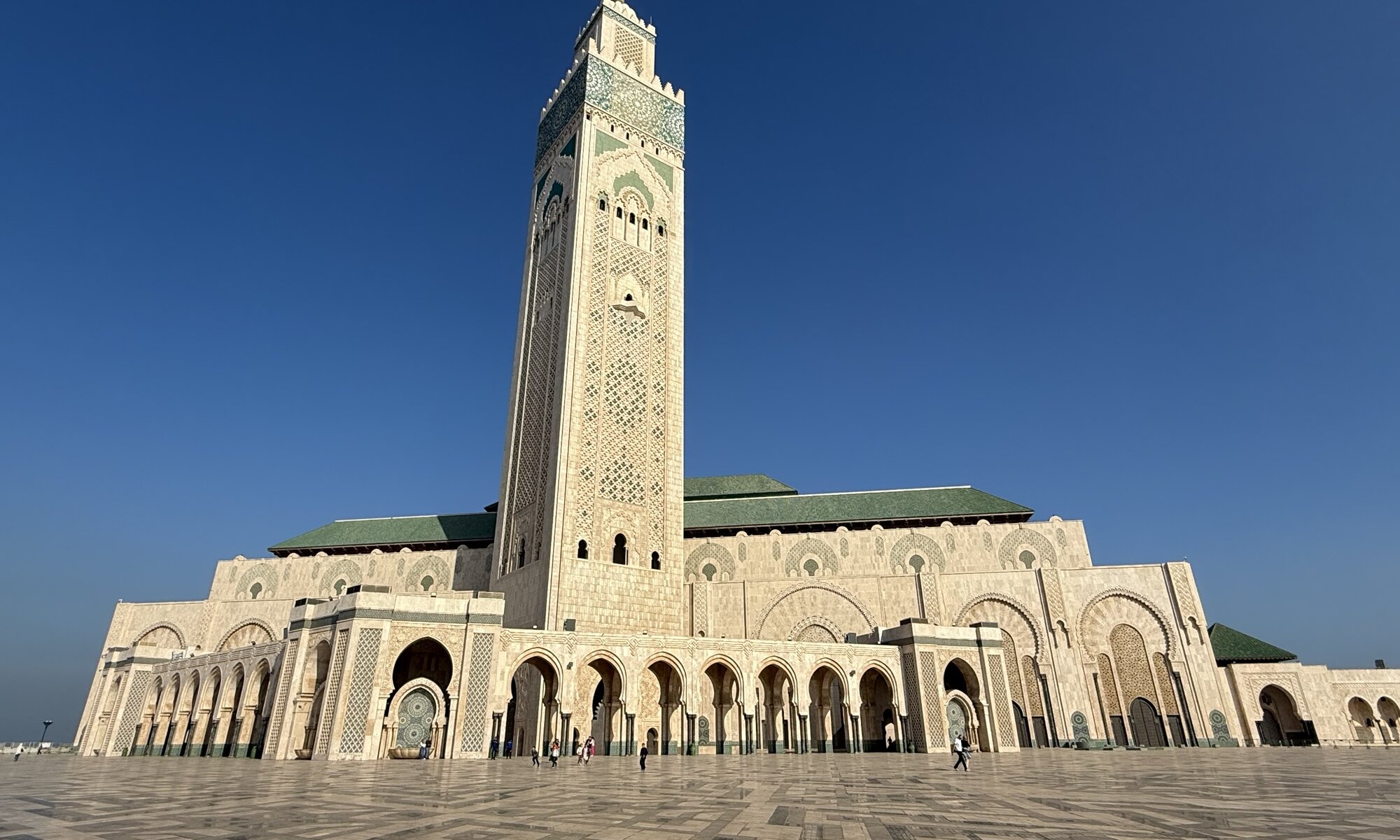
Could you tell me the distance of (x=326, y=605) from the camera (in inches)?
712

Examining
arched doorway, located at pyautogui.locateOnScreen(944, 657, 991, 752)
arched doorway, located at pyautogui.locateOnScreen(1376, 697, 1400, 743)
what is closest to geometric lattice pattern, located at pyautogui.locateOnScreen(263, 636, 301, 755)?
arched doorway, located at pyautogui.locateOnScreen(944, 657, 991, 752)

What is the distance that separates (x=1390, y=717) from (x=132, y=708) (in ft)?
161

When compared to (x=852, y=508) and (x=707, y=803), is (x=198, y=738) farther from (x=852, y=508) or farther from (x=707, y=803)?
(x=852, y=508)

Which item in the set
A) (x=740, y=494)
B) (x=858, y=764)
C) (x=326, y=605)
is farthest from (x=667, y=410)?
(x=858, y=764)

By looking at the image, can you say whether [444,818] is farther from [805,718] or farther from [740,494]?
[740,494]

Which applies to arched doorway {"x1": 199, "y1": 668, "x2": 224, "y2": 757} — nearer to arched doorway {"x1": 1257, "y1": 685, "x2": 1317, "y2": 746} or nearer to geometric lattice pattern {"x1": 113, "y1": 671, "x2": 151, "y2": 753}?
geometric lattice pattern {"x1": 113, "y1": 671, "x2": 151, "y2": 753}

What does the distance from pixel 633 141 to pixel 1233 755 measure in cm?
2779

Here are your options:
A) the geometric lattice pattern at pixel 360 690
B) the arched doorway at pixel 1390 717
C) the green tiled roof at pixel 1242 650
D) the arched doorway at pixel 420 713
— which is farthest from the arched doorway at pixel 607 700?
the arched doorway at pixel 1390 717

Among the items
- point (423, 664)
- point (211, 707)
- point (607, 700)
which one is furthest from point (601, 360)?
point (211, 707)

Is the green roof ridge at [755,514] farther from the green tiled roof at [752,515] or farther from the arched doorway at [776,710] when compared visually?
the arched doorway at [776,710]

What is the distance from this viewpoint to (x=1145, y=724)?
26.5 metres

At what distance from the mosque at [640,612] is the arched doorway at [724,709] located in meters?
0.12

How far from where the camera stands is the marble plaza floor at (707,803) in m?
5.12

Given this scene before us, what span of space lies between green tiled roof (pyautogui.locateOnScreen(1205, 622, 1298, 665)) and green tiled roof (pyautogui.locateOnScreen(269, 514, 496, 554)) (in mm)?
30190
